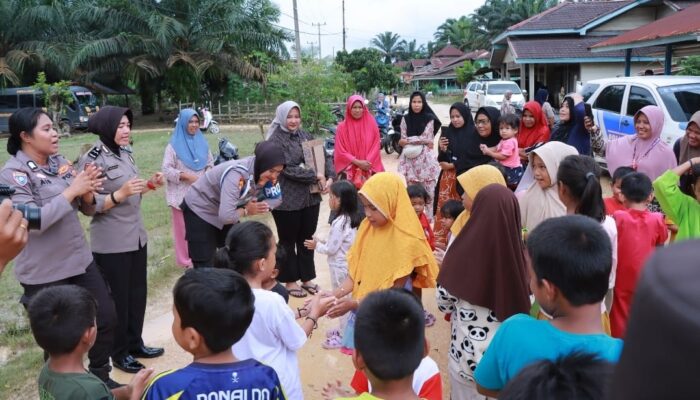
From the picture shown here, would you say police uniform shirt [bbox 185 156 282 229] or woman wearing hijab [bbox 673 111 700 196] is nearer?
police uniform shirt [bbox 185 156 282 229]

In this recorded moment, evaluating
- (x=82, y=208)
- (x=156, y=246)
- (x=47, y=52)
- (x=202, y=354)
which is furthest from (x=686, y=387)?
(x=47, y=52)

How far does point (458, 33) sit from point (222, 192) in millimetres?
69828

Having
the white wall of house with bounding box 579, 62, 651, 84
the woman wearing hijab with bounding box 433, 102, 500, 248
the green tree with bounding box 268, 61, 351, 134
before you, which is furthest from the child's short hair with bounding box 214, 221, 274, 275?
the white wall of house with bounding box 579, 62, 651, 84

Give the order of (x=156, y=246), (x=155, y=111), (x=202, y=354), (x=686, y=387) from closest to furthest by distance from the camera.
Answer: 1. (x=686, y=387)
2. (x=202, y=354)
3. (x=156, y=246)
4. (x=155, y=111)

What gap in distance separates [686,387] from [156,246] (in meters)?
6.94

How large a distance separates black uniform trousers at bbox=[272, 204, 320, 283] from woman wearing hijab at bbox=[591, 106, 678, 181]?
9.43 ft

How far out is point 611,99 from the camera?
935 centimetres

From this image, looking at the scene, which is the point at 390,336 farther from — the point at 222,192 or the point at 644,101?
the point at 644,101

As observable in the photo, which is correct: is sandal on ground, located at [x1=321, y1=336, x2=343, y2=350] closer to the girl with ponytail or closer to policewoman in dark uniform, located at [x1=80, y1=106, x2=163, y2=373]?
policewoman in dark uniform, located at [x1=80, y1=106, x2=163, y2=373]

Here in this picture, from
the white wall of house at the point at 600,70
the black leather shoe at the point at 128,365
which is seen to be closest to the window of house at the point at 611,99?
the black leather shoe at the point at 128,365

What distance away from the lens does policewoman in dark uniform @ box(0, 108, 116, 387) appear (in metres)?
2.97

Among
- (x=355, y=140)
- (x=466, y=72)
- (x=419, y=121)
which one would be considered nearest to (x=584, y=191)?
(x=355, y=140)

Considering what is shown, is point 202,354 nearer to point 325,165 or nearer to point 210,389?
point 210,389

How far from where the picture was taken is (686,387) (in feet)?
1.71
